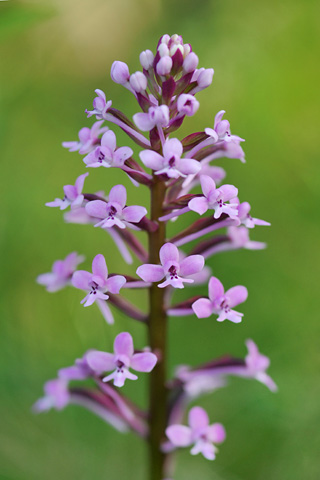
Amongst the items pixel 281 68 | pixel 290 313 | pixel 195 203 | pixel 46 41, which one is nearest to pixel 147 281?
pixel 195 203

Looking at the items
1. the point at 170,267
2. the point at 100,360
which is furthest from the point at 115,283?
the point at 100,360

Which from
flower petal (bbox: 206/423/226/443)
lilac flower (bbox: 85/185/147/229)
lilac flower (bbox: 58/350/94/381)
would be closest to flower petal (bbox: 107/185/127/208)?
lilac flower (bbox: 85/185/147/229)

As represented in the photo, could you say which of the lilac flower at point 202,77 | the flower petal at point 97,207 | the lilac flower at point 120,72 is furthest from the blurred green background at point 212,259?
the flower petal at point 97,207

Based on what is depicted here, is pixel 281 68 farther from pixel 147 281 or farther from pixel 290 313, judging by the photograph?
pixel 147 281

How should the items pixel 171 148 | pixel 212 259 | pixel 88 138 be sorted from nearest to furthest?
pixel 171 148
pixel 88 138
pixel 212 259

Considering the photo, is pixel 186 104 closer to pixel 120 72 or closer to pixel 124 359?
pixel 120 72

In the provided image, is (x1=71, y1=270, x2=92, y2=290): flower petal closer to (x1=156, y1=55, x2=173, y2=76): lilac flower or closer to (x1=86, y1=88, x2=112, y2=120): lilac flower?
(x1=86, y1=88, x2=112, y2=120): lilac flower
